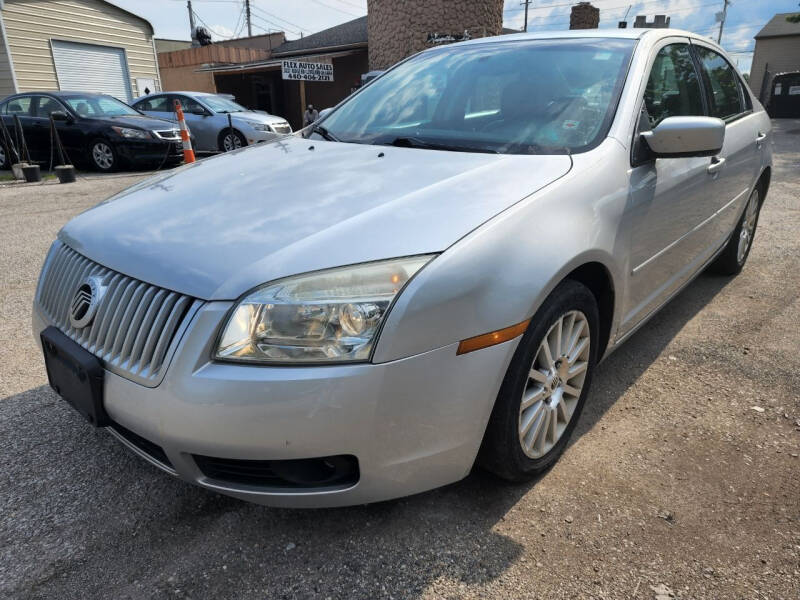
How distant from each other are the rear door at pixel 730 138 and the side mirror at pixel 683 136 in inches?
31.7

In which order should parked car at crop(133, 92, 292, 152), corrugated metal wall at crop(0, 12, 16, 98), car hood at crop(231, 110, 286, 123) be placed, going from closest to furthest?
parked car at crop(133, 92, 292, 152)
car hood at crop(231, 110, 286, 123)
corrugated metal wall at crop(0, 12, 16, 98)

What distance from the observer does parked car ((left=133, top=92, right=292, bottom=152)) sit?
1115 centimetres

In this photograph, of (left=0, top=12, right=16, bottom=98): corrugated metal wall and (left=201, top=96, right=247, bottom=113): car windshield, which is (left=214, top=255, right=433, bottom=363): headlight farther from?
(left=0, top=12, right=16, bottom=98): corrugated metal wall

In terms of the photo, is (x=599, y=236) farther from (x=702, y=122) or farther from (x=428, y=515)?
(x=428, y=515)

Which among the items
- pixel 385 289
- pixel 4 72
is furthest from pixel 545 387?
pixel 4 72

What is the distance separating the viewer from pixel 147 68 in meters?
19.3

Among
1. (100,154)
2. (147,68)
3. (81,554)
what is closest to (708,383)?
(81,554)

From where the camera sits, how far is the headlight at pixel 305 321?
4.93 ft

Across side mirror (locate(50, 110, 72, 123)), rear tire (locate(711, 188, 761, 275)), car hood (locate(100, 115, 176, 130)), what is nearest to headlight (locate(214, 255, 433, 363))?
rear tire (locate(711, 188, 761, 275))

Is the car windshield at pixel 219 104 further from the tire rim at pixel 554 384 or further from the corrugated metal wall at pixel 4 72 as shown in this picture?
the tire rim at pixel 554 384

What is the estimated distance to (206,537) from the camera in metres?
1.84

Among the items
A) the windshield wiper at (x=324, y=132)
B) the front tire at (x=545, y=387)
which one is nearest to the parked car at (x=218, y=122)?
the windshield wiper at (x=324, y=132)

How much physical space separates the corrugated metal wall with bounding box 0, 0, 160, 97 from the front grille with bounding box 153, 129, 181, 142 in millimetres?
8866

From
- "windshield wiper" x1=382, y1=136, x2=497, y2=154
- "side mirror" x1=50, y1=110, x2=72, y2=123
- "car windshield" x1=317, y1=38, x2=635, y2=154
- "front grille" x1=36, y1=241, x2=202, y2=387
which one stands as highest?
"car windshield" x1=317, y1=38, x2=635, y2=154
